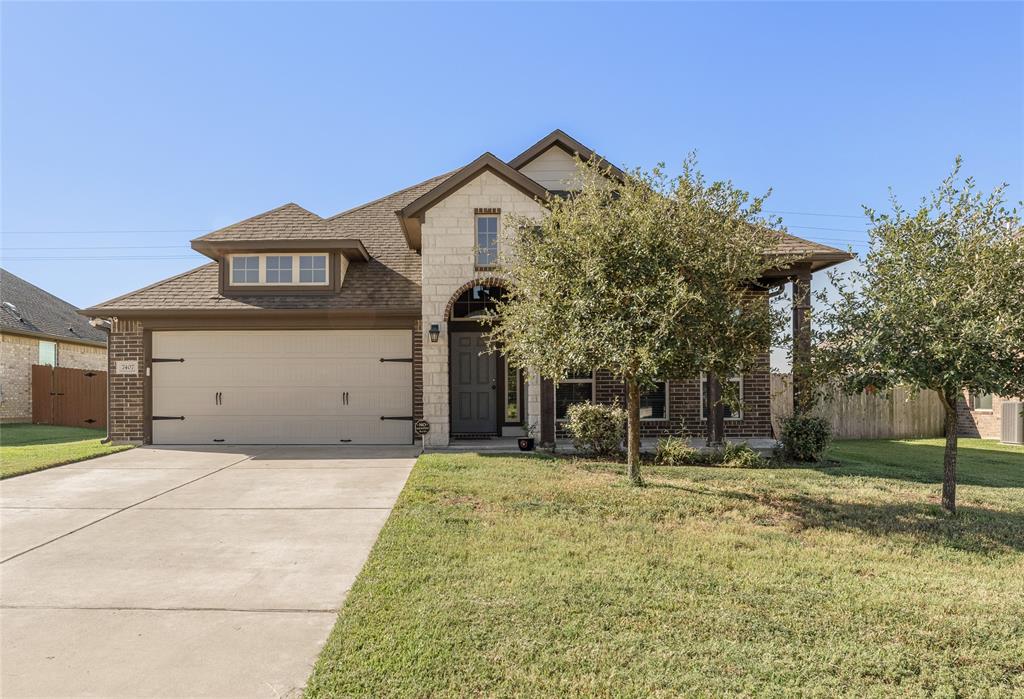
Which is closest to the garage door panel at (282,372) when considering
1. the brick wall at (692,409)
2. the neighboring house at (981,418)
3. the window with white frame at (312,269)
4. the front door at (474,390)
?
the front door at (474,390)

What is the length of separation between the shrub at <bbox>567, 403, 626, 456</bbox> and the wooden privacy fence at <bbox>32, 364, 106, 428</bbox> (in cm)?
1664

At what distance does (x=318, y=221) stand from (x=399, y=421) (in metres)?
5.02

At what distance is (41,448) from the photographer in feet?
39.8

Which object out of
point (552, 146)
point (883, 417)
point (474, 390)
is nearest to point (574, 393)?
point (474, 390)

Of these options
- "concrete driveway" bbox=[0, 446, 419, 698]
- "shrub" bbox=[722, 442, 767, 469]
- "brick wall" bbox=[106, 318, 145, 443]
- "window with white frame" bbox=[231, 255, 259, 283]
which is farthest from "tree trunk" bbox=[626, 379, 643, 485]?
"brick wall" bbox=[106, 318, 145, 443]

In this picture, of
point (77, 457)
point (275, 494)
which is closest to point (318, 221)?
point (77, 457)

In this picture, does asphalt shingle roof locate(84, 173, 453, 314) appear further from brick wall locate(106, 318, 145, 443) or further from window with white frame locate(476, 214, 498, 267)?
window with white frame locate(476, 214, 498, 267)

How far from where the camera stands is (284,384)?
1258 cm

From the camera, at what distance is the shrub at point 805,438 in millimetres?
10320

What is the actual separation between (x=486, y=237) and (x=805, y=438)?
22.3 feet

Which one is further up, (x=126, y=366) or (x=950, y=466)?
(x=126, y=366)

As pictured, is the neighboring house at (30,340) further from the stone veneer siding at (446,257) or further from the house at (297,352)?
the stone veneer siding at (446,257)

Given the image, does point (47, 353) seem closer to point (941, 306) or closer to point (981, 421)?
point (941, 306)

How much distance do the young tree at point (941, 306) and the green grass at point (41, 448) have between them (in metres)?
11.5
